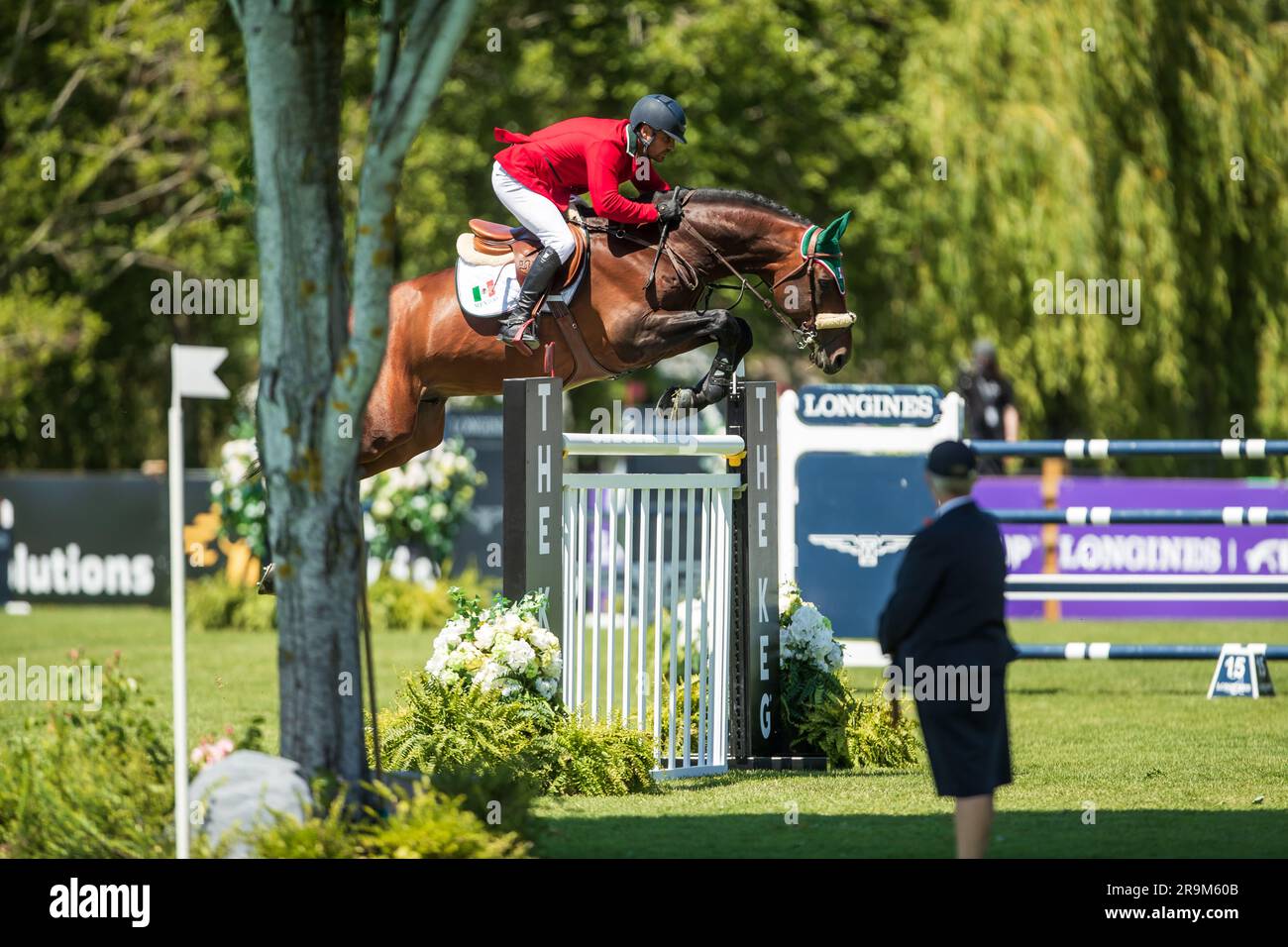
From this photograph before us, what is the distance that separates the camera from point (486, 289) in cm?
869

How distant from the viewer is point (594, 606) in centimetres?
714

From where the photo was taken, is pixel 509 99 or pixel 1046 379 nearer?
pixel 1046 379

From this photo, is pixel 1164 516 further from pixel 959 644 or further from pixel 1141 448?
pixel 959 644

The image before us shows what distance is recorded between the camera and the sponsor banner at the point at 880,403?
1169cm

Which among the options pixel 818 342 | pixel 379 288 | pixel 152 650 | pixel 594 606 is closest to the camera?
pixel 379 288

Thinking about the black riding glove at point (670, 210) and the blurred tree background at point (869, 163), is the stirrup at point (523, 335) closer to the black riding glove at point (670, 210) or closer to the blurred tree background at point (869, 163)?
the black riding glove at point (670, 210)

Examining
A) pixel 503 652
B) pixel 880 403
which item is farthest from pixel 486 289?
pixel 880 403

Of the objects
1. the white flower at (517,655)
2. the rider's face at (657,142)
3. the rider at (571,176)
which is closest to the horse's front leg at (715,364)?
the rider at (571,176)

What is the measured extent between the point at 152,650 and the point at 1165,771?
8.25m

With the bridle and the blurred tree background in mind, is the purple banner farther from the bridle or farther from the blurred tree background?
the bridle

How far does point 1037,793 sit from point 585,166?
3.78 m

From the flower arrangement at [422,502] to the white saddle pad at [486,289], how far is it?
764 cm
